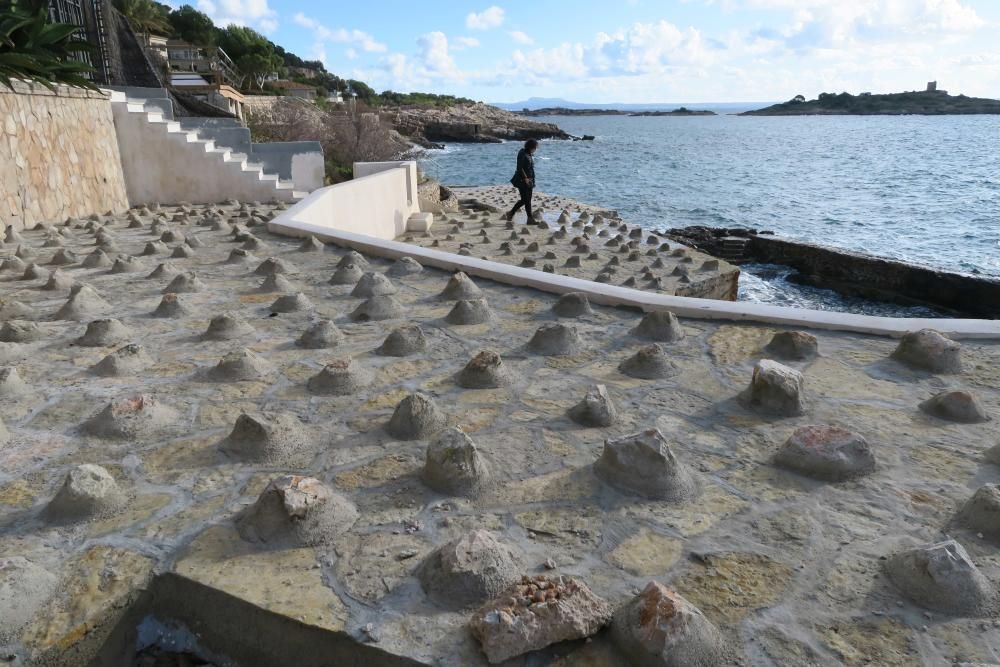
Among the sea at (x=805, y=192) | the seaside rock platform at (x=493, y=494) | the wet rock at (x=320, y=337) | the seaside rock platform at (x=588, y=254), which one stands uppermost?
the wet rock at (x=320, y=337)

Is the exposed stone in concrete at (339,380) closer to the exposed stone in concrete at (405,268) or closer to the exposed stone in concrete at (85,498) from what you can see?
the exposed stone in concrete at (85,498)

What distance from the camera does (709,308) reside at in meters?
3.98

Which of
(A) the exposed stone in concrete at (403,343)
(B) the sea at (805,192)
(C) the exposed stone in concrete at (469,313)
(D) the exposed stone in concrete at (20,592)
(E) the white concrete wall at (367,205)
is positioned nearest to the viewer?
(D) the exposed stone in concrete at (20,592)

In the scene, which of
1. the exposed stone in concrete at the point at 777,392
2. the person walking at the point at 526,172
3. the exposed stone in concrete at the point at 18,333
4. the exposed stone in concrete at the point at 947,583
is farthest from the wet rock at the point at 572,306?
the person walking at the point at 526,172

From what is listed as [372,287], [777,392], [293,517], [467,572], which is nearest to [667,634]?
[467,572]

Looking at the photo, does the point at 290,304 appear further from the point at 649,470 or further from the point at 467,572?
the point at 467,572

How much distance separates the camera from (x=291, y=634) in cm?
176

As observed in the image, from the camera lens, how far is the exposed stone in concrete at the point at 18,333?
145 inches

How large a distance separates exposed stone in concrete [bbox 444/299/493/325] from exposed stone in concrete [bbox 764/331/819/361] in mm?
1535

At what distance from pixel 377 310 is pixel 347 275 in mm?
900

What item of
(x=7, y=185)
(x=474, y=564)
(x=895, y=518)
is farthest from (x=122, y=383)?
(x=7, y=185)

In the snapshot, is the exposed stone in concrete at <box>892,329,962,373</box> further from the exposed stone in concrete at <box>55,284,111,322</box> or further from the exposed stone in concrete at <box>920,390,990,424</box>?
the exposed stone in concrete at <box>55,284,111,322</box>

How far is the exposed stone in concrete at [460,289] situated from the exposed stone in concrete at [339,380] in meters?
1.44

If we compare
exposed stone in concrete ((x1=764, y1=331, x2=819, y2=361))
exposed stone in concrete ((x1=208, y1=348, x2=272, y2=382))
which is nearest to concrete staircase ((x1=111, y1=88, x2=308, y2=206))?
exposed stone in concrete ((x1=208, y1=348, x2=272, y2=382))
